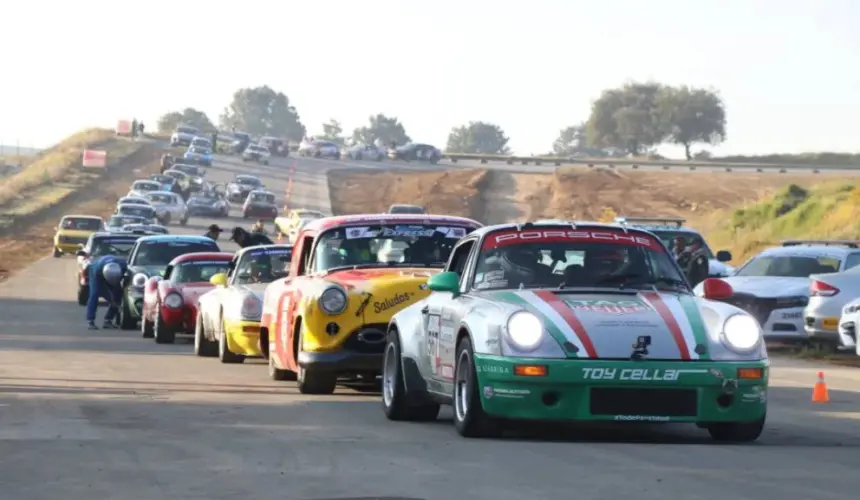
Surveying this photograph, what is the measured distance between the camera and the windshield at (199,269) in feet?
83.7

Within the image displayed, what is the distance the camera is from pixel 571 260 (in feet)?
39.6

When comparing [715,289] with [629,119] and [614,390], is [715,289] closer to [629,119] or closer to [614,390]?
[614,390]

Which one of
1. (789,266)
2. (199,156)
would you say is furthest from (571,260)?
(199,156)

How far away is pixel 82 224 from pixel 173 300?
34.2m

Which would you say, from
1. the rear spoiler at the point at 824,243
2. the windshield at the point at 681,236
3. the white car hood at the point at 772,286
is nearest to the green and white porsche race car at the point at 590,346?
the white car hood at the point at 772,286

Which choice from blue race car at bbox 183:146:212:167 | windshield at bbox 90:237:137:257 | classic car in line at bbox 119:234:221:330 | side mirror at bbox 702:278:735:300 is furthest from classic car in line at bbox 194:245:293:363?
blue race car at bbox 183:146:212:167

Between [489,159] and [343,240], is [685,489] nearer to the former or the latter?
[343,240]

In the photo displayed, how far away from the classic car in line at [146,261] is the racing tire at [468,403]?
1664 centimetres

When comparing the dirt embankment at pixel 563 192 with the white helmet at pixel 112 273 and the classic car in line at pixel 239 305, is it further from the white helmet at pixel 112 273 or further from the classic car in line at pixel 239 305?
the classic car in line at pixel 239 305

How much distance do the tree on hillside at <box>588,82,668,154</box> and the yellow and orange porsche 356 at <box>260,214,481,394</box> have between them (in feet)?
459

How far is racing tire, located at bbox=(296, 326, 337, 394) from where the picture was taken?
15.3m

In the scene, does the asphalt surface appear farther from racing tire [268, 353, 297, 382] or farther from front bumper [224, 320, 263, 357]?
front bumper [224, 320, 263, 357]

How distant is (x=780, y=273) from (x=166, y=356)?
8993 millimetres

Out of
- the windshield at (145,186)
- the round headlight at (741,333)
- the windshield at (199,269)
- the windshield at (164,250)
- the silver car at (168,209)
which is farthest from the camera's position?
the windshield at (145,186)
